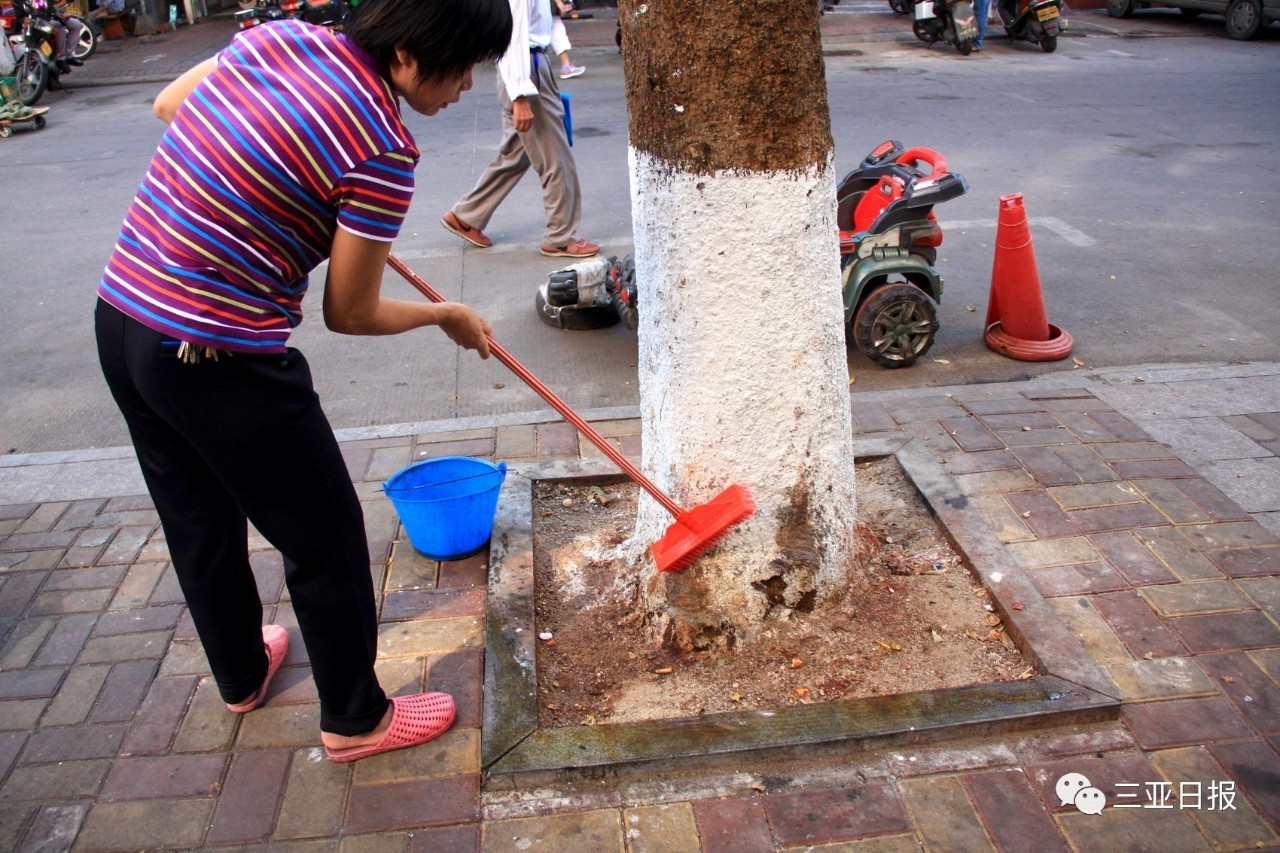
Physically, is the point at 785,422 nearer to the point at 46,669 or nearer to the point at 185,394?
the point at 185,394

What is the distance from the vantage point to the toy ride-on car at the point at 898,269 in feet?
15.0

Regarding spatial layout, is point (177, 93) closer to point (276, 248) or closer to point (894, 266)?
point (276, 248)

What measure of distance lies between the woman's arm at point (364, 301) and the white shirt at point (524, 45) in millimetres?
3524

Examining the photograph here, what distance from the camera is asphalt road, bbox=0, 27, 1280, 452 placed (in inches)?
187

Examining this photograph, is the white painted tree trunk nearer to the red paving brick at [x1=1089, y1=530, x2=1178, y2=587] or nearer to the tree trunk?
the tree trunk

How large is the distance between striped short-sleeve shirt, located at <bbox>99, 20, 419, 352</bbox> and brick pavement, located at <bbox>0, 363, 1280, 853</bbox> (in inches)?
43.6

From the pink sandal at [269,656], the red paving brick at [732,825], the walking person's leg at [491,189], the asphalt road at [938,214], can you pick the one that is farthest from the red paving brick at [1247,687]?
the walking person's leg at [491,189]

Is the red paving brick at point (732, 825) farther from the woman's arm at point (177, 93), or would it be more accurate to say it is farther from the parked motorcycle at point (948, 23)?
the parked motorcycle at point (948, 23)

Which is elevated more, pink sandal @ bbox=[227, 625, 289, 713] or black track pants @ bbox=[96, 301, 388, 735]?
black track pants @ bbox=[96, 301, 388, 735]

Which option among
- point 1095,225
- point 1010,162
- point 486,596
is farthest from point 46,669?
point 1010,162

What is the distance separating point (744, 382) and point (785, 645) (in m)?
0.75

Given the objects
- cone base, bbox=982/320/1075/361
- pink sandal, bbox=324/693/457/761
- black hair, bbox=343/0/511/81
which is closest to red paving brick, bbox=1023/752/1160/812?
pink sandal, bbox=324/693/457/761

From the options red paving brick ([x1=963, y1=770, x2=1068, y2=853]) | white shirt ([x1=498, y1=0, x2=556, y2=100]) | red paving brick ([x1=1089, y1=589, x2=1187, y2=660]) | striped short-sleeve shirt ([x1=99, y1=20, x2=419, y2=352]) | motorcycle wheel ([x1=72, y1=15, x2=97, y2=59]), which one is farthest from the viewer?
motorcycle wheel ([x1=72, y1=15, x2=97, y2=59])

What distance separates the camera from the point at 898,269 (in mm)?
4617
